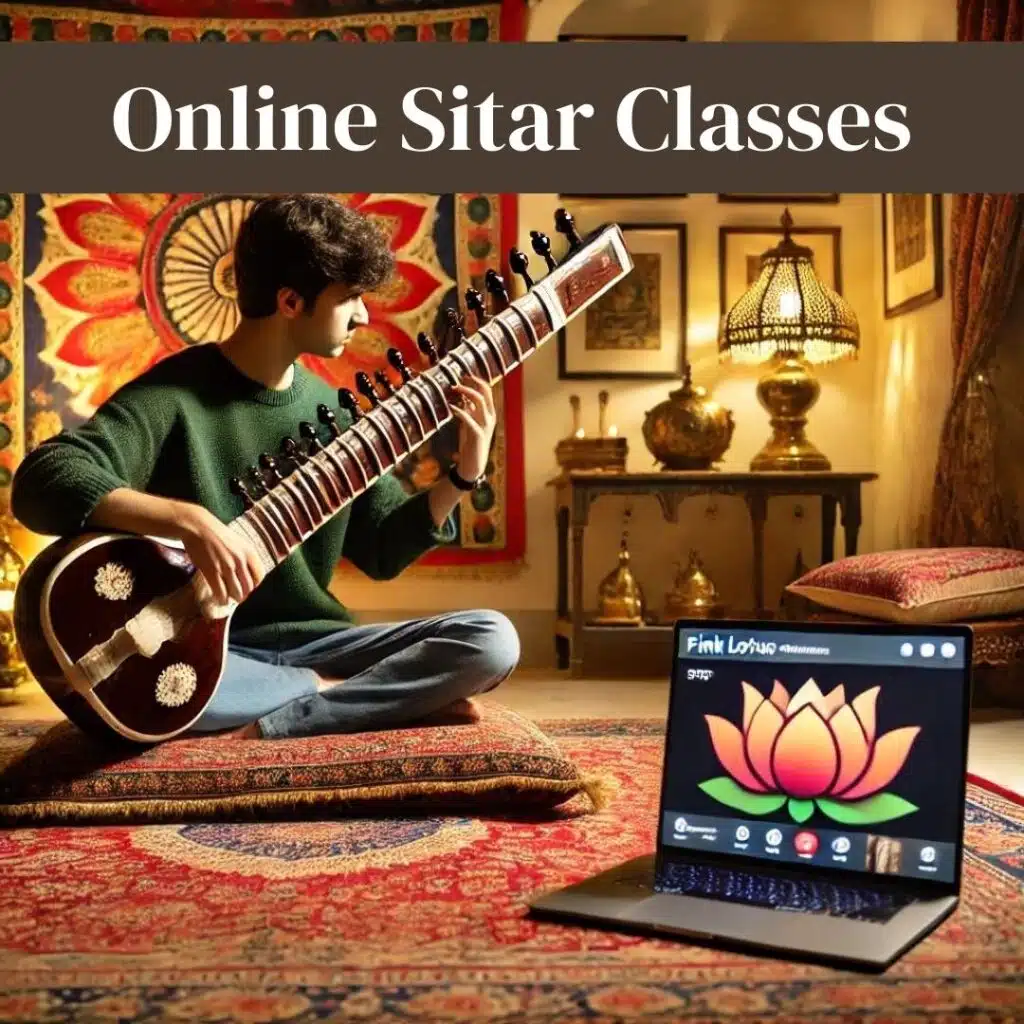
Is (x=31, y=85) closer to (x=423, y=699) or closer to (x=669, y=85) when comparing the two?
(x=669, y=85)

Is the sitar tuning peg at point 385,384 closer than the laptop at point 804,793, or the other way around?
the laptop at point 804,793

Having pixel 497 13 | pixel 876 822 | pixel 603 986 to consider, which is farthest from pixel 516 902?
pixel 497 13

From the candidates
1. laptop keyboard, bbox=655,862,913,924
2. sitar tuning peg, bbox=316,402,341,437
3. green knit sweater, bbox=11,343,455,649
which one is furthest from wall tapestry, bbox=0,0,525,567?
laptop keyboard, bbox=655,862,913,924

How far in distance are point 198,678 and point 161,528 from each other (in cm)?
26

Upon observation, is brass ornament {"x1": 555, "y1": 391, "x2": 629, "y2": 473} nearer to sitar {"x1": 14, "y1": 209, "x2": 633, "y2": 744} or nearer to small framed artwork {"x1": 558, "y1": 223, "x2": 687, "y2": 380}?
small framed artwork {"x1": 558, "y1": 223, "x2": 687, "y2": 380}

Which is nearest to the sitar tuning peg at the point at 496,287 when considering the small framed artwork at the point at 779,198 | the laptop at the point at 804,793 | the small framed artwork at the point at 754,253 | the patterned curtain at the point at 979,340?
the laptop at the point at 804,793

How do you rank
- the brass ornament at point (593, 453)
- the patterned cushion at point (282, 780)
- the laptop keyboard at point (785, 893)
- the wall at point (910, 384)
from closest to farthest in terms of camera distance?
the laptop keyboard at point (785, 893) → the patterned cushion at point (282, 780) → the wall at point (910, 384) → the brass ornament at point (593, 453)

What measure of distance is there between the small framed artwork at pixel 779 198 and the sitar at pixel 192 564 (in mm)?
2834

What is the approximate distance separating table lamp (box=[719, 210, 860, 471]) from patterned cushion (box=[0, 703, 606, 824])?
2.74 m

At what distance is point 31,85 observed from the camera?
3.48m

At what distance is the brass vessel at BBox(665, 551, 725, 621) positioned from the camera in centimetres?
456

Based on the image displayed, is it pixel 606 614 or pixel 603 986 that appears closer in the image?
pixel 603 986

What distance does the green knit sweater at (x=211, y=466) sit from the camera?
2.02 m

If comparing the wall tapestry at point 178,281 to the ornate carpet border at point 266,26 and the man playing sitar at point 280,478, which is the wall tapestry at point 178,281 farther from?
the man playing sitar at point 280,478
